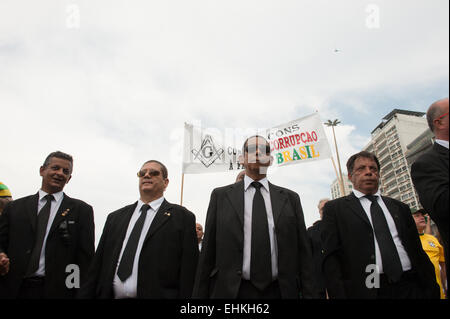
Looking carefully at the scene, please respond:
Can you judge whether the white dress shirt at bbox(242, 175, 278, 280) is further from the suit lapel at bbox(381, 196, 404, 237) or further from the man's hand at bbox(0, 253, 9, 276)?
the man's hand at bbox(0, 253, 9, 276)

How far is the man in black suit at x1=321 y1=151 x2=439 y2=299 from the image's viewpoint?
114 inches

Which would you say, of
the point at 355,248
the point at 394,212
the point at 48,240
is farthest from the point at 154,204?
the point at 394,212

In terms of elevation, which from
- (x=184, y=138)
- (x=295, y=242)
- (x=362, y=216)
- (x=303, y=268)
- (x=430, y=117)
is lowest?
(x=303, y=268)

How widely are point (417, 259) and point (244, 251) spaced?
1614 millimetres

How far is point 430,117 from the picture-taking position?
2.74 meters

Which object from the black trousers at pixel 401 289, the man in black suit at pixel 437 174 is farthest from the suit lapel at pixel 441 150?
the black trousers at pixel 401 289

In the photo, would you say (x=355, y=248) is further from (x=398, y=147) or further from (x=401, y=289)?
(x=398, y=147)

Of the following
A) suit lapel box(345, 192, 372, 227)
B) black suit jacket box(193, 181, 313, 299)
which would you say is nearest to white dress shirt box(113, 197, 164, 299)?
black suit jacket box(193, 181, 313, 299)

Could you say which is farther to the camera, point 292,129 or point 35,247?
point 292,129

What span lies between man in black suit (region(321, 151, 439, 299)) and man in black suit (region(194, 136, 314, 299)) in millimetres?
497

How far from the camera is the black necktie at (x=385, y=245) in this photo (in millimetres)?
2853
